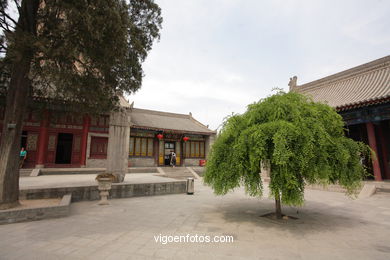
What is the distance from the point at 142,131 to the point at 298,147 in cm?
1519

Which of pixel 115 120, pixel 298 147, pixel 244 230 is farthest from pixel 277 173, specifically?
pixel 115 120

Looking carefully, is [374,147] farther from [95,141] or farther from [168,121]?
[168,121]

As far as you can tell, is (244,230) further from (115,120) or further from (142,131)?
(142,131)

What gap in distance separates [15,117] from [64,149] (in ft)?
36.9

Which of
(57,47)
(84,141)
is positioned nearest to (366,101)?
(57,47)

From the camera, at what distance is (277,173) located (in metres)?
4.07

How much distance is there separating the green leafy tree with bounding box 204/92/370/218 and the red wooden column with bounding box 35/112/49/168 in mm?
12447

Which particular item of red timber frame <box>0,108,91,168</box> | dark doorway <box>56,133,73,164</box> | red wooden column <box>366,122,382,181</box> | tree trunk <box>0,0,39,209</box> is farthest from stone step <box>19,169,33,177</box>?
red wooden column <box>366,122,382,181</box>

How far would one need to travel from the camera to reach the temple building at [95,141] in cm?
1268

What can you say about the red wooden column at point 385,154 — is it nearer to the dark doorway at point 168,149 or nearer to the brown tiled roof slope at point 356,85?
the brown tiled roof slope at point 356,85

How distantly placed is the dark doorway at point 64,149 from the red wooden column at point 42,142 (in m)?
1.48

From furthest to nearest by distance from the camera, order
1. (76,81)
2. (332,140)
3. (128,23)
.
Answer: (76,81) → (128,23) → (332,140)

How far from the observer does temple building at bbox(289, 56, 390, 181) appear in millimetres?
9055

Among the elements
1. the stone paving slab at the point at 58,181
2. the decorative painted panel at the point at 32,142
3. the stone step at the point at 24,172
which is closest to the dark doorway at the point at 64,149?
the decorative painted panel at the point at 32,142
